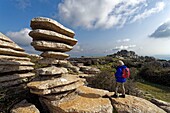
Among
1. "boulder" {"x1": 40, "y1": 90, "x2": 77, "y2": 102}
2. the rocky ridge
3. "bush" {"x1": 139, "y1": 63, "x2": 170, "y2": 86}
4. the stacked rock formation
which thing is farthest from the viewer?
"bush" {"x1": 139, "y1": 63, "x2": 170, "y2": 86}

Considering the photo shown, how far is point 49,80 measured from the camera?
10148 mm

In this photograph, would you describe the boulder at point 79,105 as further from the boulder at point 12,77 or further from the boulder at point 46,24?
the boulder at point 46,24

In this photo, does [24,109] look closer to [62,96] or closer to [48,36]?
[62,96]

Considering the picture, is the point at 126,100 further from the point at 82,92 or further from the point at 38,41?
the point at 38,41

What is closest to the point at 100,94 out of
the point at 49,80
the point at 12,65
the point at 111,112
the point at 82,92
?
the point at 82,92

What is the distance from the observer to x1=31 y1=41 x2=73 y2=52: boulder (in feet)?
34.7

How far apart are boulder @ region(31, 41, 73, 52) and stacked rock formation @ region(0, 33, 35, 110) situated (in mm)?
2640

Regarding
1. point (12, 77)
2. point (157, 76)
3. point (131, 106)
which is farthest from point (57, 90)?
point (157, 76)

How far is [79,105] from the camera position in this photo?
32.0ft

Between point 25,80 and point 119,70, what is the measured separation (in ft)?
24.0

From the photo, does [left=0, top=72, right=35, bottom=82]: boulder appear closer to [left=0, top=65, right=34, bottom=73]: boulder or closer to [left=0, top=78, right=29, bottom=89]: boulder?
[left=0, top=78, right=29, bottom=89]: boulder

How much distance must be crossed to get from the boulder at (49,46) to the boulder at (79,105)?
135 inches

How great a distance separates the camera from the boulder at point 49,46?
10.6 m

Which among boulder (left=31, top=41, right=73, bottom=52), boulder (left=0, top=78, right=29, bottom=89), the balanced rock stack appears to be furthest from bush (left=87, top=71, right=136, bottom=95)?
boulder (left=0, top=78, right=29, bottom=89)
